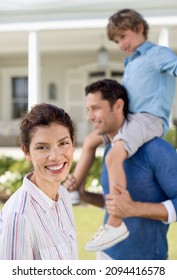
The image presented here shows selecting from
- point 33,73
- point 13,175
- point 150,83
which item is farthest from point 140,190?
point 33,73

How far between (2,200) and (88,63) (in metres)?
4.67

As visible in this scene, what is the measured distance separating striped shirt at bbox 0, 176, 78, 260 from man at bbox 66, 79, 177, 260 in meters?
0.62

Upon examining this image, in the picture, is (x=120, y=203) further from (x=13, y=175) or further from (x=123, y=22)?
(x=13, y=175)

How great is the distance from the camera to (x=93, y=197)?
212cm

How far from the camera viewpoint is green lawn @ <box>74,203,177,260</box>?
10.7ft

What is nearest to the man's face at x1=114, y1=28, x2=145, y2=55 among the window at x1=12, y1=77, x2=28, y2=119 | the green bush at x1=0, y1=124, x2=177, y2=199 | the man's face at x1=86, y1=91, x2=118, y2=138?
the man's face at x1=86, y1=91, x2=118, y2=138

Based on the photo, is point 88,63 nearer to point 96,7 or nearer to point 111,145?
point 96,7

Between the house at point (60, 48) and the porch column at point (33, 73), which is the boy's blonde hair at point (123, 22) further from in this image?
the porch column at point (33, 73)

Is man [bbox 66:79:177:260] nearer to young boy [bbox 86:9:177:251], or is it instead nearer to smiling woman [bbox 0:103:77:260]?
young boy [bbox 86:9:177:251]

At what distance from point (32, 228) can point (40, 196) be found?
0.27 ft

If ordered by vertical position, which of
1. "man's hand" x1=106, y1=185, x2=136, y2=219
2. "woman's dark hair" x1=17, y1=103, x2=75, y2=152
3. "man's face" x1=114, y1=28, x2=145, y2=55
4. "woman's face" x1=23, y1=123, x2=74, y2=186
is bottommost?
"man's hand" x1=106, y1=185, x2=136, y2=219

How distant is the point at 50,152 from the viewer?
3.56 ft

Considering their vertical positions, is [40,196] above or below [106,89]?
below
